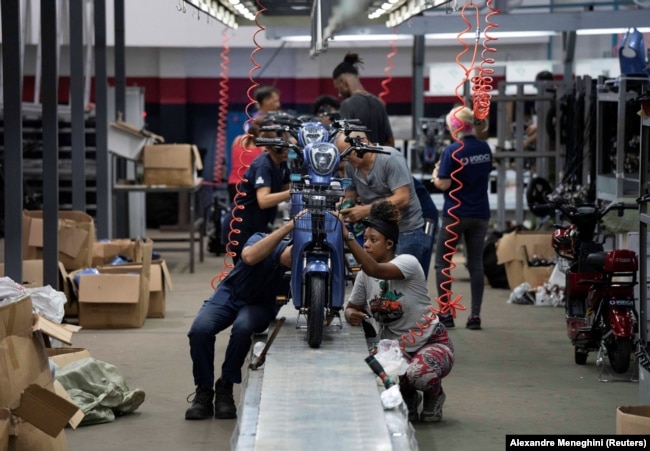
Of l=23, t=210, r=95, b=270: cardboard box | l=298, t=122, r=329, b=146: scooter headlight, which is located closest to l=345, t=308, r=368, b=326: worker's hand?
l=298, t=122, r=329, b=146: scooter headlight

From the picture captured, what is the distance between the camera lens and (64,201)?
1639 centimetres

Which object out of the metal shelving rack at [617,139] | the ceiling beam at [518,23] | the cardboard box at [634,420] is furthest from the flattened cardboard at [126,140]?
the cardboard box at [634,420]

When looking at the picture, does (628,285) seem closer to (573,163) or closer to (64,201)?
(573,163)

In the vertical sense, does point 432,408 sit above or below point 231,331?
below

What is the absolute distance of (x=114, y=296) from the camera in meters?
9.67

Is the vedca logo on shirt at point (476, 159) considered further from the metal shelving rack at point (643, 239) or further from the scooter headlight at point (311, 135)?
the scooter headlight at point (311, 135)

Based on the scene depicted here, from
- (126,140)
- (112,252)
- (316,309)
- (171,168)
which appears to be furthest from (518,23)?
(316,309)

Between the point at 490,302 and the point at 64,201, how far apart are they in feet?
23.0

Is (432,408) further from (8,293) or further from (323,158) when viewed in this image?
(8,293)

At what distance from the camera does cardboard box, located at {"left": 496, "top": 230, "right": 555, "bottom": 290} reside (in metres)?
11.8

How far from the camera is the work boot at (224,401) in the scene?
21.5ft

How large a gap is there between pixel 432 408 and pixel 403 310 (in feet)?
1.86

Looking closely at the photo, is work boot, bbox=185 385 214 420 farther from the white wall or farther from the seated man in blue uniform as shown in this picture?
the white wall

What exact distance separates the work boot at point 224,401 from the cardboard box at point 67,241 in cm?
390
